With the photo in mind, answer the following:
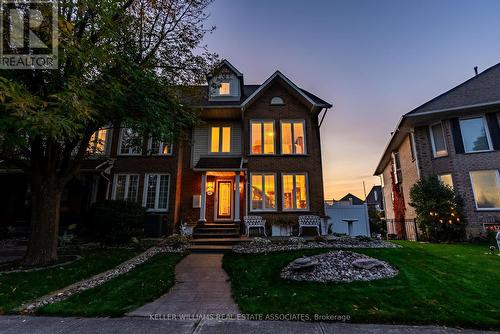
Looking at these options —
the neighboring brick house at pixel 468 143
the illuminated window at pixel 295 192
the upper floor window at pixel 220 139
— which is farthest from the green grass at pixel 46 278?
the neighboring brick house at pixel 468 143

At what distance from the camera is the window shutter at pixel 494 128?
12.0 meters

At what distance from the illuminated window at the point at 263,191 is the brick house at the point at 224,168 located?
53 mm

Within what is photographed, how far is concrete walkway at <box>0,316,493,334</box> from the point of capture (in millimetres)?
3148

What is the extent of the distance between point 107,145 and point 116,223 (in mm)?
6184

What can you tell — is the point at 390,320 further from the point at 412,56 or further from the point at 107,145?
the point at 412,56

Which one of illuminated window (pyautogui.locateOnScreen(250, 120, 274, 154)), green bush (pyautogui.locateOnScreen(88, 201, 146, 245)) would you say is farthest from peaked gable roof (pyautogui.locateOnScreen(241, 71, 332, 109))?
green bush (pyautogui.locateOnScreen(88, 201, 146, 245))

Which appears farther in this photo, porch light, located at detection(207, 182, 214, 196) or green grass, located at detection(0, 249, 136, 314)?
porch light, located at detection(207, 182, 214, 196)

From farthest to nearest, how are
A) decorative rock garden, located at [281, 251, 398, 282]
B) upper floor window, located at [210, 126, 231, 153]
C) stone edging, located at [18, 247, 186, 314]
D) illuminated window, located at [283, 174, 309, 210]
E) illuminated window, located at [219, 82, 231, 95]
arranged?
illuminated window, located at [219, 82, 231, 95], upper floor window, located at [210, 126, 231, 153], illuminated window, located at [283, 174, 309, 210], decorative rock garden, located at [281, 251, 398, 282], stone edging, located at [18, 247, 186, 314]

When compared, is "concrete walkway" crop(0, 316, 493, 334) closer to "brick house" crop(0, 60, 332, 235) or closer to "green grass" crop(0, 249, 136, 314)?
"green grass" crop(0, 249, 136, 314)

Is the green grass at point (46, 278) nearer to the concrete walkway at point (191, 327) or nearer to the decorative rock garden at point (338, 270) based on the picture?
the concrete walkway at point (191, 327)

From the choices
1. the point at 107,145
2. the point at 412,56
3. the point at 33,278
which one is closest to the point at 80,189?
the point at 107,145

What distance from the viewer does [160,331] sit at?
3.17 m

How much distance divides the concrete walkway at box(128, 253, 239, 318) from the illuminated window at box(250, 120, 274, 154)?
279 inches

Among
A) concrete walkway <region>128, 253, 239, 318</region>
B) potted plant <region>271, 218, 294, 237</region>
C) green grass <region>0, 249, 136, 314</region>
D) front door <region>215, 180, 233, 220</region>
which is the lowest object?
concrete walkway <region>128, 253, 239, 318</region>
